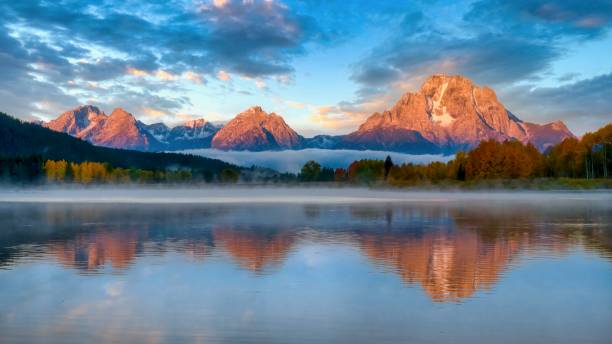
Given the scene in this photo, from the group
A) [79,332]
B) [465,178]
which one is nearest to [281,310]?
[79,332]

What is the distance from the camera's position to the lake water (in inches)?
608

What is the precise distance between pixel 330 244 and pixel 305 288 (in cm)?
1282

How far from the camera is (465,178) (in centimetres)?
18262

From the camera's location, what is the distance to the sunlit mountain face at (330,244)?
81.0 ft

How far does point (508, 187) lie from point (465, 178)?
2335cm

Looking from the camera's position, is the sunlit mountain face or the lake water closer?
the lake water

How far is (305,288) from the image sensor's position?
833 inches

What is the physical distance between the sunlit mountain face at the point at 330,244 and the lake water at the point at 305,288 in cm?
12

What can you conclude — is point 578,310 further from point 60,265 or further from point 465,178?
point 465,178

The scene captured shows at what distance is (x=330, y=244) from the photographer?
3391cm

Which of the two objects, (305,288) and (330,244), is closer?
(305,288)

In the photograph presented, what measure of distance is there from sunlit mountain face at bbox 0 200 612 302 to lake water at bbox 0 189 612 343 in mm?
118

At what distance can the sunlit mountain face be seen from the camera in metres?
24.7

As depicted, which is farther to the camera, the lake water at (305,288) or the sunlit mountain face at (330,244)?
the sunlit mountain face at (330,244)
